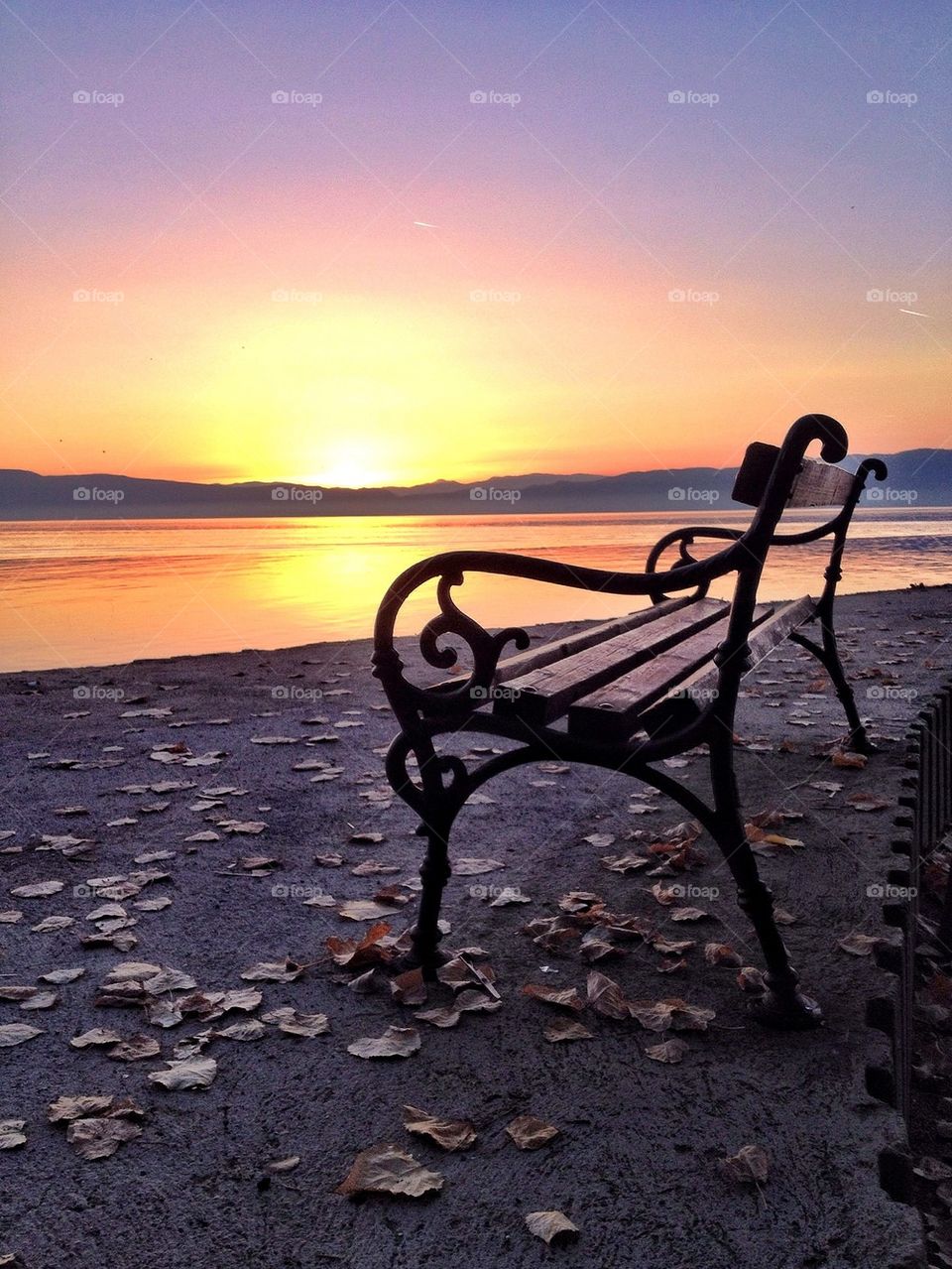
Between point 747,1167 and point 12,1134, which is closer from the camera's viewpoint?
point 747,1167

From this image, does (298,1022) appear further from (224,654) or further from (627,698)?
(224,654)

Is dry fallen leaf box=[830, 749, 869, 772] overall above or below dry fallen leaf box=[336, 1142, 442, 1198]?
above

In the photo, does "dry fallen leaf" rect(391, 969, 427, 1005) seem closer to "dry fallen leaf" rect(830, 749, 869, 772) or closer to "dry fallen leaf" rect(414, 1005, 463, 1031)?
"dry fallen leaf" rect(414, 1005, 463, 1031)

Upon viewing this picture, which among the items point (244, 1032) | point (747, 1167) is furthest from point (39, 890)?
point (747, 1167)

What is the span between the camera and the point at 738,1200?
5.78 feet

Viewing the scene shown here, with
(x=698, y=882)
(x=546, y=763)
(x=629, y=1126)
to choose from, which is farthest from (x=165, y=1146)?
(x=546, y=763)

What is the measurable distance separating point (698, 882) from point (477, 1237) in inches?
73.3

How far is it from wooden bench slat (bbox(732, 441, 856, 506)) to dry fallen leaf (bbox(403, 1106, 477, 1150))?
1.65 m

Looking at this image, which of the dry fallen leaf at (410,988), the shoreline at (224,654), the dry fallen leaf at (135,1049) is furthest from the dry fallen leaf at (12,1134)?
the shoreline at (224,654)

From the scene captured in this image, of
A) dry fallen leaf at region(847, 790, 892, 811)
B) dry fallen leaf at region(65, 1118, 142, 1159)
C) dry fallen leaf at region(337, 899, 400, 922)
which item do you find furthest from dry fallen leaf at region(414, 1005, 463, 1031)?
dry fallen leaf at region(847, 790, 892, 811)

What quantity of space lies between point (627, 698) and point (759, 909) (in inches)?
26.4

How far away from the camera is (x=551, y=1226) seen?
170 cm

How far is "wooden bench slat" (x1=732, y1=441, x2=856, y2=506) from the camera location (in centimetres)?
257

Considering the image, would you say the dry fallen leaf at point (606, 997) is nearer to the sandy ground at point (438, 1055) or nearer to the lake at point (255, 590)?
the sandy ground at point (438, 1055)
